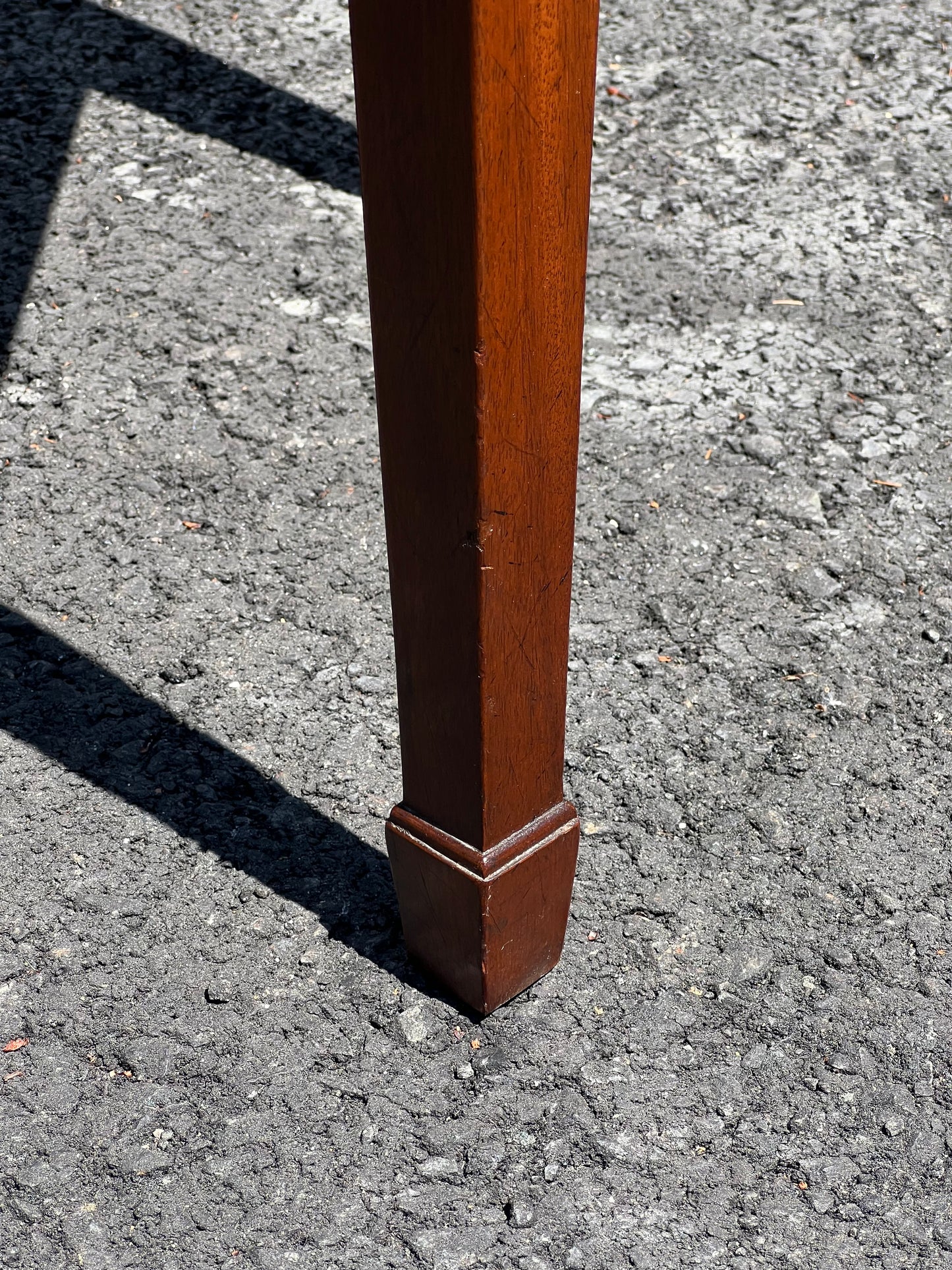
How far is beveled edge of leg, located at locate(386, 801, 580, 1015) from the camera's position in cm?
200

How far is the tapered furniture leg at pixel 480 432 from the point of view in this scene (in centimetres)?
138

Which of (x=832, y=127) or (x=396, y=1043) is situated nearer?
(x=396, y=1043)

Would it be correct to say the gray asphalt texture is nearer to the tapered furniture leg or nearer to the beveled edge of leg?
the beveled edge of leg

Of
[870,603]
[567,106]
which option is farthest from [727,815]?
[567,106]

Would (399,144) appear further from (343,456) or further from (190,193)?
(190,193)

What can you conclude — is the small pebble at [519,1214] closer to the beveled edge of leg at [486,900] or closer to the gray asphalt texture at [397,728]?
the gray asphalt texture at [397,728]

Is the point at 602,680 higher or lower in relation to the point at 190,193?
lower

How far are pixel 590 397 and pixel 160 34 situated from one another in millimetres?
2886

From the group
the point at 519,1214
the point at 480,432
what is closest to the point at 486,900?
the point at 519,1214

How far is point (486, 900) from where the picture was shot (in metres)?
1.98

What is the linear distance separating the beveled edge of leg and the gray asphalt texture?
3.5 inches

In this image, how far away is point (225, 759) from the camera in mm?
2619

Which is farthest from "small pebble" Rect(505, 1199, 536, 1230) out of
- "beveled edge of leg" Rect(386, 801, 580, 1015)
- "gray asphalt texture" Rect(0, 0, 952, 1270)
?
"beveled edge of leg" Rect(386, 801, 580, 1015)

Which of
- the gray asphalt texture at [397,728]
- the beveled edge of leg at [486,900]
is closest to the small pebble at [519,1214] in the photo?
the gray asphalt texture at [397,728]
